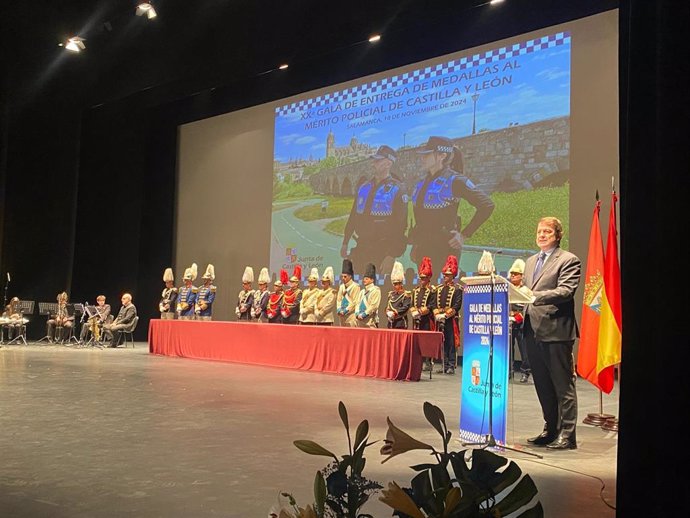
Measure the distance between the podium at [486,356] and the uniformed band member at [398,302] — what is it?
5.20m

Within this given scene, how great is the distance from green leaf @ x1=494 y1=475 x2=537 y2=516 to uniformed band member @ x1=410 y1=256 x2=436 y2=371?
8.21 metres

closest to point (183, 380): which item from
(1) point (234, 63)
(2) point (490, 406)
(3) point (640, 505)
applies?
(2) point (490, 406)

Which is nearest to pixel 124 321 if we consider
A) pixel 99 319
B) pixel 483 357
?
pixel 99 319

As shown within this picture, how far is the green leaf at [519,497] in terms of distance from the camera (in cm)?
79

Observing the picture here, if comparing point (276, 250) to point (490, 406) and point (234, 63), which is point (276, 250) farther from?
point (490, 406)

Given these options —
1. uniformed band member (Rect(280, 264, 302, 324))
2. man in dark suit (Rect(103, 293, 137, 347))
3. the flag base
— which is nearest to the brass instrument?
man in dark suit (Rect(103, 293, 137, 347))

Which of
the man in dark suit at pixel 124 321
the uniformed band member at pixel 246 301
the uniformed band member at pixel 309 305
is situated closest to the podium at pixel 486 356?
the uniformed band member at pixel 309 305

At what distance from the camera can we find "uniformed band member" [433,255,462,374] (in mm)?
8852

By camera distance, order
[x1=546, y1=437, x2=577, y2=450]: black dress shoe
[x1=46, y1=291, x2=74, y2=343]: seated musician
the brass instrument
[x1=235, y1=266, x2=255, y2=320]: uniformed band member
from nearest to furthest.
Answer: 1. [x1=546, y1=437, x2=577, y2=450]: black dress shoe
2. [x1=235, y1=266, x2=255, y2=320]: uniformed band member
3. the brass instrument
4. [x1=46, y1=291, x2=74, y2=343]: seated musician

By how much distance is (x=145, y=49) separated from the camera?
37.3 feet

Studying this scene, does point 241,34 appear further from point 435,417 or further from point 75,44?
point 435,417

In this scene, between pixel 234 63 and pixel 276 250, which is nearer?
pixel 234 63

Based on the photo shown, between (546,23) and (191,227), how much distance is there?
8.62m

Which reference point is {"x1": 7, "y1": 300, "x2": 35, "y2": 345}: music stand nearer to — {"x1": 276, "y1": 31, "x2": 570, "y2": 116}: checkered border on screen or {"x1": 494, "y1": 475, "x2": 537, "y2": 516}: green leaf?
{"x1": 276, "y1": 31, "x2": 570, "y2": 116}: checkered border on screen
